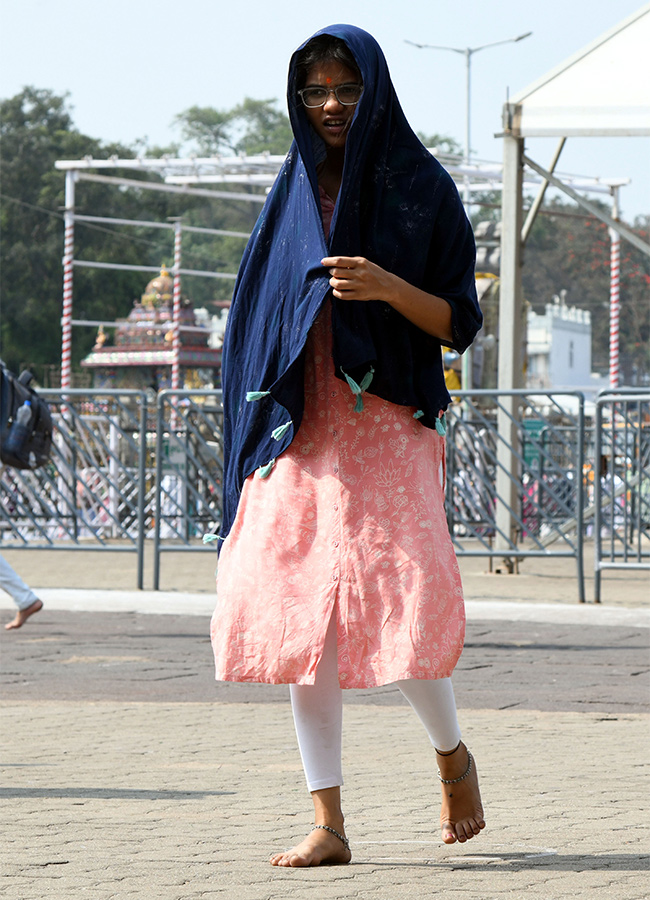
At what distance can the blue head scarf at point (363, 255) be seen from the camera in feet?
11.3

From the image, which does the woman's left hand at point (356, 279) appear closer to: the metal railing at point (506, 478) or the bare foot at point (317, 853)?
the bare foot at point (317, 853)

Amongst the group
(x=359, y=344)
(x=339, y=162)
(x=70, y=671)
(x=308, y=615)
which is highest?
(x=339, y=162)

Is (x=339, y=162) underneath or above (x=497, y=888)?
above

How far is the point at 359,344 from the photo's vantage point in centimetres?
346

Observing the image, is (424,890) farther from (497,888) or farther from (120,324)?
(120,324)

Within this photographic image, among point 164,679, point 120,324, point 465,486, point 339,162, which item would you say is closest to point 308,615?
point 339,162

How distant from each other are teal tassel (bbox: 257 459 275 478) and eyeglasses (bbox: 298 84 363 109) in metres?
0.82

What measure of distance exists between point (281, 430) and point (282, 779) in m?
1.63

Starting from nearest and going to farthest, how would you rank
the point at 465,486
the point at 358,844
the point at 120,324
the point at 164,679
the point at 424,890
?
the point at 424,890
the point at 358,844
the point at 164,679
the point at 465,486
the point at 120,324

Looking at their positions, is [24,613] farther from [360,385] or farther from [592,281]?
[592,281]

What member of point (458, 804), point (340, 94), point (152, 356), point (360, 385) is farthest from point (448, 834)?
point (152, 356)

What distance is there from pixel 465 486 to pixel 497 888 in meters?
9.04

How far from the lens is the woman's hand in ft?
11.0

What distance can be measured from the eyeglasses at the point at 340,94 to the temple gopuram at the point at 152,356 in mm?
23909
